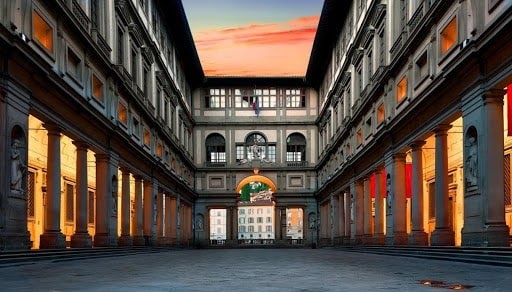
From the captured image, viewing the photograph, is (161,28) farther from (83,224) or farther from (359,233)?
(83,224)

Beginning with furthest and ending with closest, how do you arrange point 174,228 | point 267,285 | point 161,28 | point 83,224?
1. point 174,228
2. point 161,28
3. point 83,224
4. point 267,285

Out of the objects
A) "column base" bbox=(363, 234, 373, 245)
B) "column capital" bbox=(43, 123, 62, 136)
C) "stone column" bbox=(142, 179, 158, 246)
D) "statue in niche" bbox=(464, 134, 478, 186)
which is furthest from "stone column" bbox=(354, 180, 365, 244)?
"column capital" bbox=(43, 123, 62, 136)

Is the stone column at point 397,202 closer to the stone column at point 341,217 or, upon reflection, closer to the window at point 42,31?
the window at point 42,31

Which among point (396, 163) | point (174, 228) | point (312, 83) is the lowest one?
point (174, 228)

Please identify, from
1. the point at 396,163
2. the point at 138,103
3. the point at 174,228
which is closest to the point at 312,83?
the point at 174,228

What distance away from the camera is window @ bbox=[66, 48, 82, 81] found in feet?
86.1

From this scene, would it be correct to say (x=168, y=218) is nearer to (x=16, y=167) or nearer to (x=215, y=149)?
(x=215, y=149)

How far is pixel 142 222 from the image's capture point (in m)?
41.9

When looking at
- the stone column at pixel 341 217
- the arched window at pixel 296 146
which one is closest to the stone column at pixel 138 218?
the stone column at pixel 341 217

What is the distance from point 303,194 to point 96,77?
40421mm

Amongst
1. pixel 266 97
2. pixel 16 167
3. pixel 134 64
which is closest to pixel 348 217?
pixel 134 64

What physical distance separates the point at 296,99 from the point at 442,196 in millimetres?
45012

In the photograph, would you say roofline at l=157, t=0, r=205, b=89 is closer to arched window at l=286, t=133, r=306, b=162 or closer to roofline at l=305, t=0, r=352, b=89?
roofline at l=305, t=0, r=352, b=89

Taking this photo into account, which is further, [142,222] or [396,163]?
[142,222]
